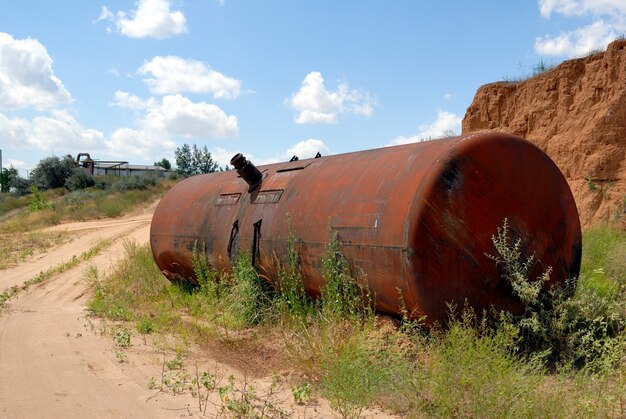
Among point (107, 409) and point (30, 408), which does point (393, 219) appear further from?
point (30, 408)

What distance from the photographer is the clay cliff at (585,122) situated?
11180 millimetres

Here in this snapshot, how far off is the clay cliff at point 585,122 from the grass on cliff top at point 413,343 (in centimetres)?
358

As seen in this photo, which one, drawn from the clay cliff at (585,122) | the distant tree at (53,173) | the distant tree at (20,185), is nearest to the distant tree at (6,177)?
the distant tree at (20,185)

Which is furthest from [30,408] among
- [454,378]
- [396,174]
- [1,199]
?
[1,199]

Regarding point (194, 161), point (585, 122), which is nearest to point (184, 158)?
point (194, 161)

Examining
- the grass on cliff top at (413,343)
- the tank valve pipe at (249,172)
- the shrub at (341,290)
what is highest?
the tank valve pipe at (249,172)

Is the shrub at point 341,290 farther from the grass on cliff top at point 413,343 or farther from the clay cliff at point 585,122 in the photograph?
the clay cliff at point 585,122

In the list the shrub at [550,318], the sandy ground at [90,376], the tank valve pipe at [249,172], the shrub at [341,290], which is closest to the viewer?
the sandy ground at [90,376]

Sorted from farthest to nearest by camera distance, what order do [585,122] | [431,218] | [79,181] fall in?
[79,181] < [585,122] < [431,218]

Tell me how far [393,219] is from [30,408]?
127 inches

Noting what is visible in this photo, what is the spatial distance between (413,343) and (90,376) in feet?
9.46

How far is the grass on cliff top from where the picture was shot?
3.93 meters

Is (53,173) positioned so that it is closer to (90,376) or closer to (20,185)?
(20,185)

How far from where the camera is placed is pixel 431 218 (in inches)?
186
